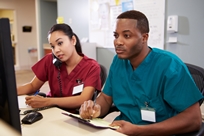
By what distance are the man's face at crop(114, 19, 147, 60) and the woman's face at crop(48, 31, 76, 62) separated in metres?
0.49

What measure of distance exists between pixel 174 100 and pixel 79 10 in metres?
3.91

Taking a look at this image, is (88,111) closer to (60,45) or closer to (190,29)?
(60,45)

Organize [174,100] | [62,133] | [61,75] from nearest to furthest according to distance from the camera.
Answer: [62,133] → [174,100] → [61,75]

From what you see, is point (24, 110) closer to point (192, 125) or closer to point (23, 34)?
point (192, 125)

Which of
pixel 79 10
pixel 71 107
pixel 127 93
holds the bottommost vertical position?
pixel 71 107

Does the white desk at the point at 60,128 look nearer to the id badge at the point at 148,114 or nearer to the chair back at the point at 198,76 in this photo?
the id badge at the point at 148,114

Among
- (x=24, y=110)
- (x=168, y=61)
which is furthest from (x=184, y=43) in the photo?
(x=24, y=110)

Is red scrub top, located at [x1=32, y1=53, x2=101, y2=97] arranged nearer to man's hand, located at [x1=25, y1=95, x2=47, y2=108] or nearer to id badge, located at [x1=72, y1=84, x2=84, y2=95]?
id badge, located at [x1=72, y1=84, x2=84, y2=95]

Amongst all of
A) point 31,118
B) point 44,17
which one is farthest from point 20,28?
point 31,118

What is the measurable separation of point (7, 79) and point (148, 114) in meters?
0.77

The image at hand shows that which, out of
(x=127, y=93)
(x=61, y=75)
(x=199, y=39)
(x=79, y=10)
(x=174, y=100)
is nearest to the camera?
(x=174, y=100)

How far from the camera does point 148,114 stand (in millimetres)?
1117

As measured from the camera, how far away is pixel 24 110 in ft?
4.25

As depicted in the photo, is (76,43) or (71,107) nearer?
(71,107)
